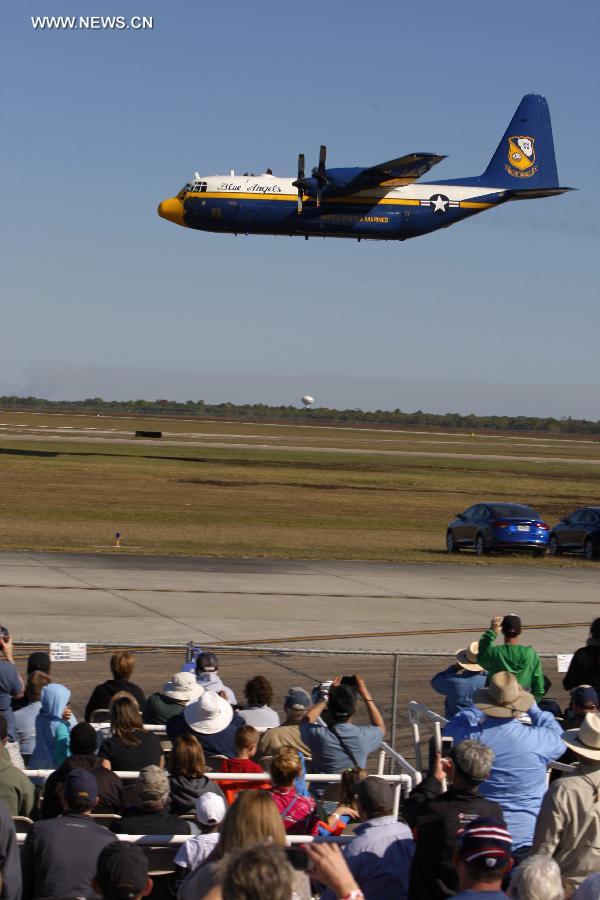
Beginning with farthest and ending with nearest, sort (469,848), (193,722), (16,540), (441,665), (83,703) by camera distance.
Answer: (16,540) → (441,665) → (83,703) → (193,722) → (469,848)

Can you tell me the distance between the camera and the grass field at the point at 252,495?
35312 mm

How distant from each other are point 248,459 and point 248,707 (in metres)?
71.9

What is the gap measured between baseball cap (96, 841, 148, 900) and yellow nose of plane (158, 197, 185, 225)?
57078 mm

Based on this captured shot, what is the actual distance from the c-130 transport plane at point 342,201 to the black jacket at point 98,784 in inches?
2021

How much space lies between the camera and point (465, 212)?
2468 inches

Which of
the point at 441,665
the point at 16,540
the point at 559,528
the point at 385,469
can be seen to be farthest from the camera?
the point at 385,469

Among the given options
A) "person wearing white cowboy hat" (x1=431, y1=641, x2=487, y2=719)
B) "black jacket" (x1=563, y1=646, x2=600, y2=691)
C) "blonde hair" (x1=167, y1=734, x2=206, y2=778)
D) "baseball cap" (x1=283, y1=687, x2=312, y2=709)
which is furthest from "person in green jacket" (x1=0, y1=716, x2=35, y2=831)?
"black jacket" (x1=563, y1=646, x2=600, y2=691)

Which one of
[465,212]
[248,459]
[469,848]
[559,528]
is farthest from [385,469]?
[469,848]

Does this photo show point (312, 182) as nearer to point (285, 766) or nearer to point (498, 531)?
point (498, 531)

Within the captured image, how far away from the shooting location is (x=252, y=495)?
53.7 meters

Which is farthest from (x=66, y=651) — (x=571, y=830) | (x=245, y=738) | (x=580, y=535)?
(x=580, y=535)

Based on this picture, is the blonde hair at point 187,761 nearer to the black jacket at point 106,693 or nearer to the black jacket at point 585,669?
the black jacket at point 106,693

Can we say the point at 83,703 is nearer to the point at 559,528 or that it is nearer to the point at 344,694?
the point at 344,694

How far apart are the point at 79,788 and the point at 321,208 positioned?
5510cm
